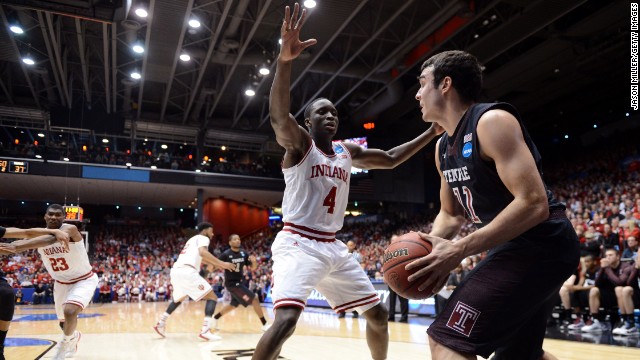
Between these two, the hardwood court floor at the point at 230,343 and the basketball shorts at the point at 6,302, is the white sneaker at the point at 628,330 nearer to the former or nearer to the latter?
the hardwood court floor at the point at 230,343

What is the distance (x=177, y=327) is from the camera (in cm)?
1062

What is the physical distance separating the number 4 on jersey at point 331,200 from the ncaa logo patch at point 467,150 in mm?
1773

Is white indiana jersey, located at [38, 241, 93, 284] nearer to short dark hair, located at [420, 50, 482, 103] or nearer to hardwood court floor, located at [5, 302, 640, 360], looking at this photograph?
hardwood court floor, located at [5, 302, 640, 360]

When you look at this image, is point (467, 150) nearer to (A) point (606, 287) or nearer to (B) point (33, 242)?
(B) point (33, 242)

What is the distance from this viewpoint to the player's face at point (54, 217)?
19.2 ft

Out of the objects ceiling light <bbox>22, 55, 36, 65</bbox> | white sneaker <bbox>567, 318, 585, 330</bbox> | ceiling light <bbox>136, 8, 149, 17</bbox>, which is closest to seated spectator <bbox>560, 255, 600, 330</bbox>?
white sneaker <bbox>567, 318, 585, 330</bbox>

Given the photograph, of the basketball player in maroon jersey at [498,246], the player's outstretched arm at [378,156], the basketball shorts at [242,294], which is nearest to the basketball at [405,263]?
the basketball player in maroon jersey at [498,246]

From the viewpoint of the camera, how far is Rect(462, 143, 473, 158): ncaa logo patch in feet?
7.39

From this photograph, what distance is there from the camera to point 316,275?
3672mm

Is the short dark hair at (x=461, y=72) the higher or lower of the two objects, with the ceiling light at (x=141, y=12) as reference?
lower

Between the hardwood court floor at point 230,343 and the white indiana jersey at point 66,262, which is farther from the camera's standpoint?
the hardwood court floor at point 230,343

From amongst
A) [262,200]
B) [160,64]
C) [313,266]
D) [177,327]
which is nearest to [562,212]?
[313,266]

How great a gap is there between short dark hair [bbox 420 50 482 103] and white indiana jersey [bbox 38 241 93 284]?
17.9 feet

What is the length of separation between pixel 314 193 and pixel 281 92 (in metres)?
0.91
